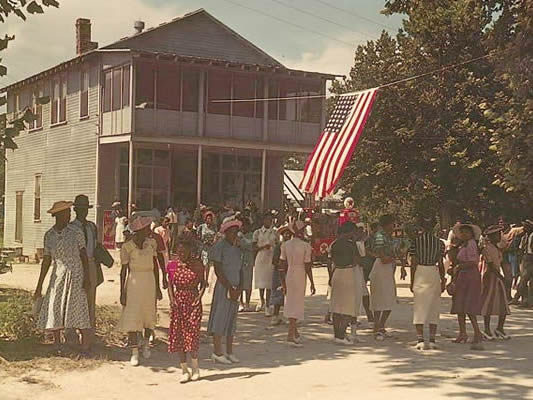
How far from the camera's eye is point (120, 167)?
27484 mm

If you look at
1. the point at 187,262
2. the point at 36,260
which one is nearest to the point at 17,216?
the point at 36,260

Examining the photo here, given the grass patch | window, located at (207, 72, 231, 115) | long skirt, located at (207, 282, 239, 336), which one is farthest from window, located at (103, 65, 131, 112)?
long skirt, located at (207, 282, 239, 336)

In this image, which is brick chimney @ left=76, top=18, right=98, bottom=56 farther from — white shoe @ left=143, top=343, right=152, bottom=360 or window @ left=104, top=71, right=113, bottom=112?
white shoe @ left=143, top=343, right=152, bottom=360

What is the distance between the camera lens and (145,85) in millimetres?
26031

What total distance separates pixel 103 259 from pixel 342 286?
3.20 metres

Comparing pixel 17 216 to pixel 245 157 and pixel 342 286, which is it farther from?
pixel 342 286

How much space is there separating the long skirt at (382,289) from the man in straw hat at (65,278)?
399 cm

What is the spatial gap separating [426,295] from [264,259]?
3.73 m

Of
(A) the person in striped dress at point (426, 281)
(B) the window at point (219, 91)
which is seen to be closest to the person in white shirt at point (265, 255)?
(A) the person in striped dress at point (426, 281)

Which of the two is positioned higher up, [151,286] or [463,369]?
[151,286]

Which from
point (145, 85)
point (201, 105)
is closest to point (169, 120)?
point (201, 105)

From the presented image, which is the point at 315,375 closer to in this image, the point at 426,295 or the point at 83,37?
the point at 426,295

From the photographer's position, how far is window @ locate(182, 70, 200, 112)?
2691 centimetres

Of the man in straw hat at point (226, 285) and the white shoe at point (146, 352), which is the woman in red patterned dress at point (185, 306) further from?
the white shoe at point (146, 352)
